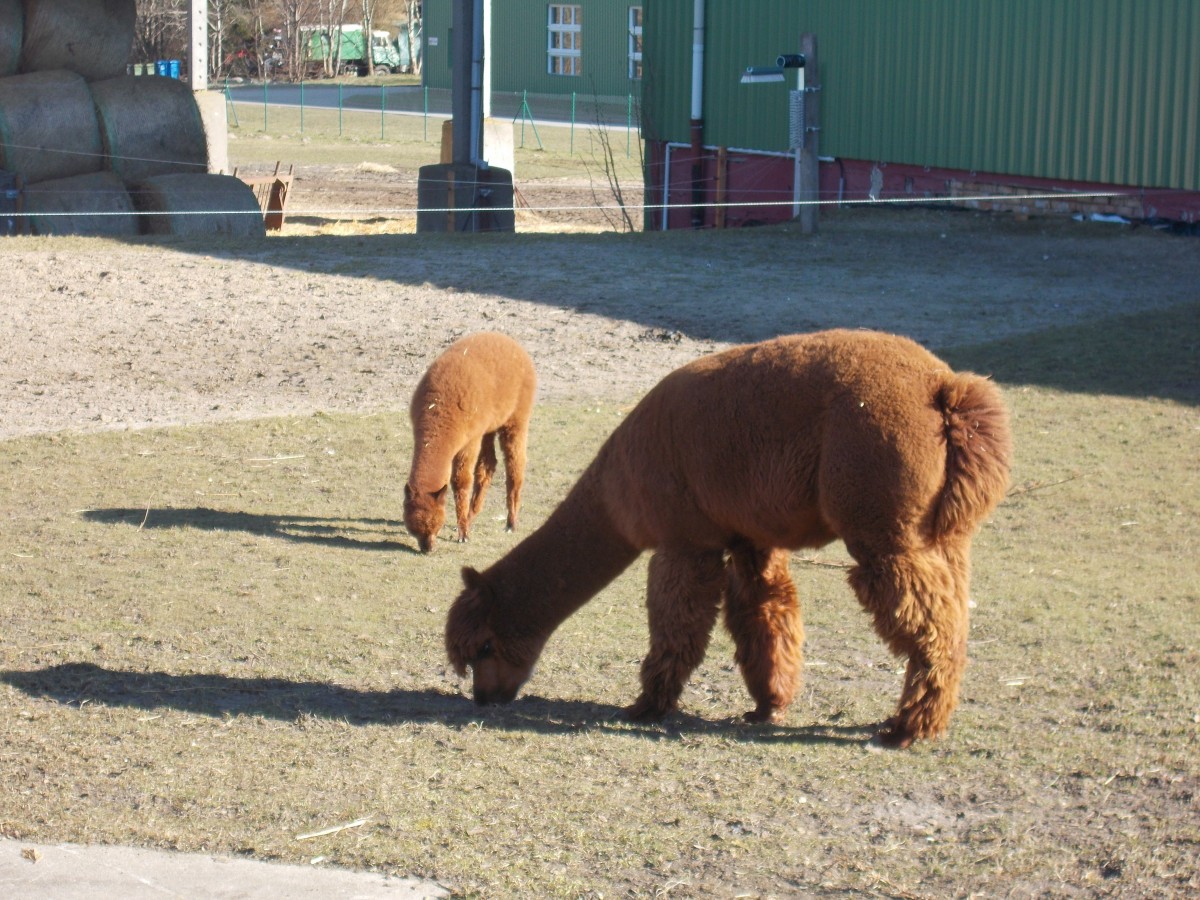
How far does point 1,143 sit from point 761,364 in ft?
60.5

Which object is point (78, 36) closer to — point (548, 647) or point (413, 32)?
point (548, 647)

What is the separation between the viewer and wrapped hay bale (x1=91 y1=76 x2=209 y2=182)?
70.1ft

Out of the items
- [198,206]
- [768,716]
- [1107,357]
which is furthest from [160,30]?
[768,716]

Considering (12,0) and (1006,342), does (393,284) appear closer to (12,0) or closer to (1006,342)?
(1006,342)

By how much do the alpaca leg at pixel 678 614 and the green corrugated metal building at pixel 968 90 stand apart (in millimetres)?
15041

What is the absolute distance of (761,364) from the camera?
4.91 metres

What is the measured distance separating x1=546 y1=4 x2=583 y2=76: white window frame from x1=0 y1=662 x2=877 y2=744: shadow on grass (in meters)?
52.8

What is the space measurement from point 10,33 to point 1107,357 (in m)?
16.9

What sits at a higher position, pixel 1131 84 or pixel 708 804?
pixel 1131 84

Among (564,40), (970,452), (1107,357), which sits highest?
(564,40)

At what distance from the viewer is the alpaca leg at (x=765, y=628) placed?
206 inches

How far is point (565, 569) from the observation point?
17.7 ft

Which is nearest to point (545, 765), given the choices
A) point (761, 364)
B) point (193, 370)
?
point (761, 364)

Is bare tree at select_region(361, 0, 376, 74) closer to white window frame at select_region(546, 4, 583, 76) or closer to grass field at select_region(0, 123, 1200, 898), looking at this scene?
white window frame at select_region(546, 4, 583, 76)
